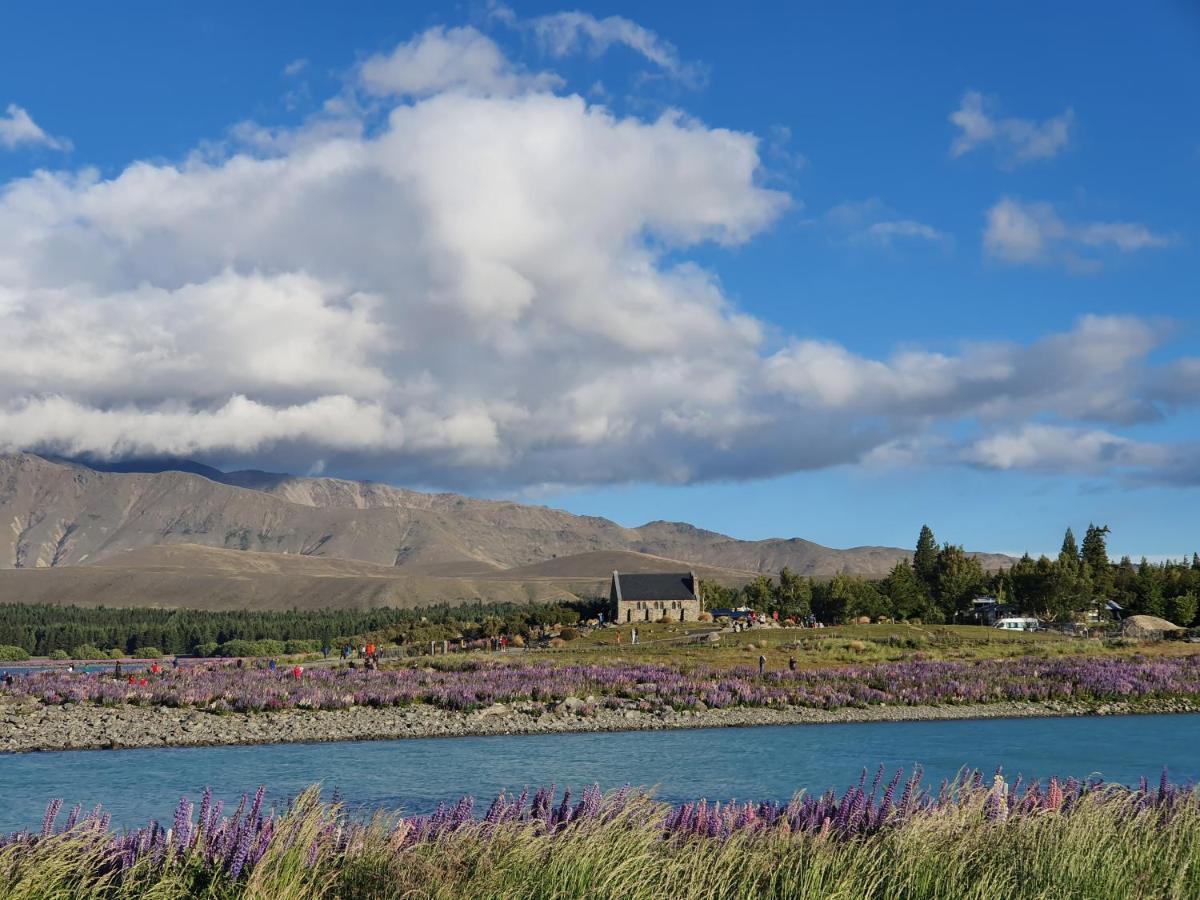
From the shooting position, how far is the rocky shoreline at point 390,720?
1732 inches

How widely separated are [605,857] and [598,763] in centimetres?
2588

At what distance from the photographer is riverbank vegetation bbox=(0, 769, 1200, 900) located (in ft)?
31.9

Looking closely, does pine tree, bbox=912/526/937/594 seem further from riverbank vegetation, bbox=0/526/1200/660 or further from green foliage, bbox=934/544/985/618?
green foliage, bbox=934/544/985/618

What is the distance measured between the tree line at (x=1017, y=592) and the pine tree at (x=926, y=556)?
9.36 m

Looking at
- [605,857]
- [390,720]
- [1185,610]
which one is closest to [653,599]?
[1185,610]

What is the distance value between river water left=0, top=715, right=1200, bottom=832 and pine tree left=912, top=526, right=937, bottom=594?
89516mm

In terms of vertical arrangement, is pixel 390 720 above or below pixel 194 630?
above

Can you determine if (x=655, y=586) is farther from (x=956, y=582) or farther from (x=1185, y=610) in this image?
(x=1185, y=610)

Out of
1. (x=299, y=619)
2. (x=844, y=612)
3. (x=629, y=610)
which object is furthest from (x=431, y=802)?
(x=299, y=619)

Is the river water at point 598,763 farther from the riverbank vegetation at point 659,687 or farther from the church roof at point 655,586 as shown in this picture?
the church roof at point 655,586

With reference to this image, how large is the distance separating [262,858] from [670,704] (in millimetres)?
42741

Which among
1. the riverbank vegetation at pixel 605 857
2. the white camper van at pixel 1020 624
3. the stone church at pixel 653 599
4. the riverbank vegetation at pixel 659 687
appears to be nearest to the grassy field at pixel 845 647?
the riverbank vegetation at pixel 659 687

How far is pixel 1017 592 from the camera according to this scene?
10688 centimetres

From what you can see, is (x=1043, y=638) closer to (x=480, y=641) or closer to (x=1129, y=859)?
(x=480, y=641)
